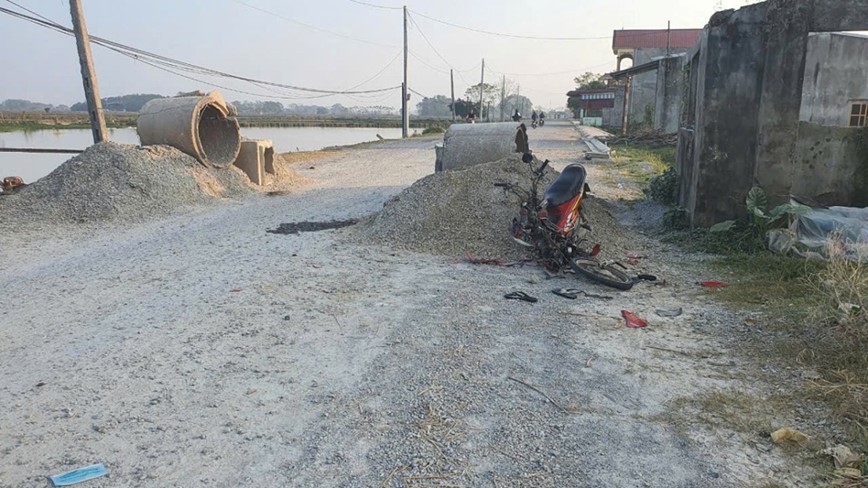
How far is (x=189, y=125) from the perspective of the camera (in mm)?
12320

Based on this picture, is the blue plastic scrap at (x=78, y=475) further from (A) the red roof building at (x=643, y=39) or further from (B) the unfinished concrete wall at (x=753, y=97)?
(A) the red roof building at (x=643, y=39)

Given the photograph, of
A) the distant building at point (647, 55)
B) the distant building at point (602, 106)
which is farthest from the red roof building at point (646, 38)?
the distant building at point (602, 106)

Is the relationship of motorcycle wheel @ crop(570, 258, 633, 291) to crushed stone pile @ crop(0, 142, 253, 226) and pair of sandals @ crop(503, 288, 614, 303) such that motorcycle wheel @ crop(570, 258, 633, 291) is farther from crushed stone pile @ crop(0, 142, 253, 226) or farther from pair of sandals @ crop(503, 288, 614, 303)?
crushed stone pile @ crop(0, 142, 253, 226)

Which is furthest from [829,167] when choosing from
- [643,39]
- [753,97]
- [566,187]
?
Result: [643,39]

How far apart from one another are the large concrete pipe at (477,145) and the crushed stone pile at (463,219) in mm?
2092

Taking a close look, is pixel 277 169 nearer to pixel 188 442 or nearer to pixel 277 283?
pixel 277 283

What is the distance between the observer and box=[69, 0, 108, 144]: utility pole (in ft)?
40.1

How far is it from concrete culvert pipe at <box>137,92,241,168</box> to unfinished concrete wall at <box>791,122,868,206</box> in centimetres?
1074

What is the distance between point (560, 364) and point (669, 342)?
99 cm

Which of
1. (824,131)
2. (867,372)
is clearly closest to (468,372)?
(867,372)

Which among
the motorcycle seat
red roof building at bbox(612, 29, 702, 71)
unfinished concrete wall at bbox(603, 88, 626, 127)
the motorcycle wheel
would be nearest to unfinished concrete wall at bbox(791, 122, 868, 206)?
the motorcycle seat

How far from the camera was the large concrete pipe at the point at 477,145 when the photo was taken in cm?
1110

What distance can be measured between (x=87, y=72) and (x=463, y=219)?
31.0 ft

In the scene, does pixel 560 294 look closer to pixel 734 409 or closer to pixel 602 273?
pixel 602 273
